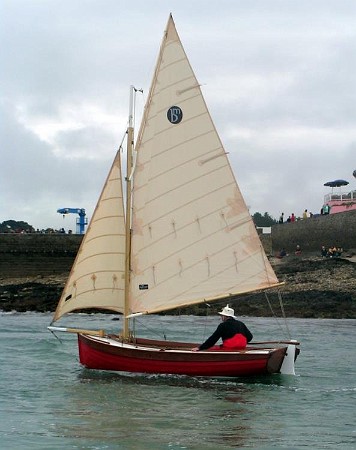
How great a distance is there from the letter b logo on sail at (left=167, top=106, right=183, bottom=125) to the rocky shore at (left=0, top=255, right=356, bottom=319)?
19188 mm

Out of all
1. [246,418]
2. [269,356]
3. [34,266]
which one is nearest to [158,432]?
[246,418]

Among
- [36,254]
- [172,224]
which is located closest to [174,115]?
[172,224]

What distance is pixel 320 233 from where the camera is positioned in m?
62.3

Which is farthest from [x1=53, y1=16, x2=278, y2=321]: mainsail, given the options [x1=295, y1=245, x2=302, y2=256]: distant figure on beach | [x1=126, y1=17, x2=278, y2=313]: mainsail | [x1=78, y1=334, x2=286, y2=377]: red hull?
[x1=295, y1=245, x2=302, y2=256]: distant figure on beach

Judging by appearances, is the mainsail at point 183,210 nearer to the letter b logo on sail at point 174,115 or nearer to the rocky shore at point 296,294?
the letter b logo on sail at point 174,115

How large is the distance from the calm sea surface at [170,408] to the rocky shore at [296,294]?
1681cm

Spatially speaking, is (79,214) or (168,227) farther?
(79,214)

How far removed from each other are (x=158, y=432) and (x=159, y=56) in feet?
34.8

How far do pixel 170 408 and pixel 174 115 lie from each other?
809 cm

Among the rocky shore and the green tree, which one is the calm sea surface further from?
the green tree

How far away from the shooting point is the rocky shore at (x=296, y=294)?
4647cm

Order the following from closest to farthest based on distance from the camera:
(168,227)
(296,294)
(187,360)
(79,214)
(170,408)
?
1. (170,408)
2. (187,360)
3. (168,227)
4. (296,294)
5. (79,214)

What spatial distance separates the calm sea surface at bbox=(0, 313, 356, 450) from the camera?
1612 cm

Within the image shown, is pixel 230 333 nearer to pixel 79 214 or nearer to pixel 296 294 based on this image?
pixel 296 294
